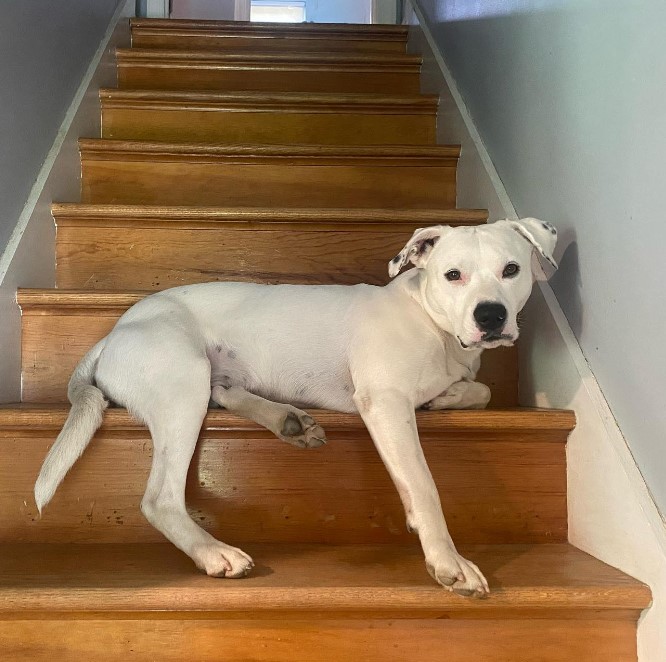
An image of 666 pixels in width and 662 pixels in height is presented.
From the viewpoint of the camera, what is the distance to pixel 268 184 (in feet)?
7.32

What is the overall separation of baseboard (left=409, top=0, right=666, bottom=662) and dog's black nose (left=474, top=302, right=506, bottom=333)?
7.9 inches

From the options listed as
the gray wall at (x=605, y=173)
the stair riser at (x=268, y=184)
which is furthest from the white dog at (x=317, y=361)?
the stair riser at (x=268, y=184)

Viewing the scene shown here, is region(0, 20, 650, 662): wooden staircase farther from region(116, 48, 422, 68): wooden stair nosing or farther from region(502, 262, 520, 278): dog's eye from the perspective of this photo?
region(116, 48, 422, 68): wooden stair nosing

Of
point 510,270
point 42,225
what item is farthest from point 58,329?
point 510,270

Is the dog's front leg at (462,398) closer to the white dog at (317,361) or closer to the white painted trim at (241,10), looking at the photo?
the white dog at (317,361)

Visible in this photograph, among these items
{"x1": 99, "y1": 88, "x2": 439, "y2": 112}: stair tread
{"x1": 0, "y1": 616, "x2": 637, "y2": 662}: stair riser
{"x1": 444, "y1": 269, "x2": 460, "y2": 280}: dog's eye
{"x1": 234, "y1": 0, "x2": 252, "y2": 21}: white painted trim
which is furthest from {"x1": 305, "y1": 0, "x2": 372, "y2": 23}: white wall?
{"x1": 0, "y1": 616, "x2": 637, "y2": 662}: stair riser

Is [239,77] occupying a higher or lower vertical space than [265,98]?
higher

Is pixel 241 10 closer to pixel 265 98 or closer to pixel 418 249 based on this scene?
pixel 265 98

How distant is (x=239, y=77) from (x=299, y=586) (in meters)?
2.25

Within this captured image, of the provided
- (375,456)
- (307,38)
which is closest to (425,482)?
(375,456)

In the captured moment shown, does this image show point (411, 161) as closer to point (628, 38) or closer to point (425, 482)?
point (628, 38)

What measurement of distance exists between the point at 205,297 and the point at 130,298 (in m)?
0.20

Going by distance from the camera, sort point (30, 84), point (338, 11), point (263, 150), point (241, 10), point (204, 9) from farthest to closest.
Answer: point (338, 11) → point (241, 10) → point (204, 9) → point (263, 150) → point (30, 84)

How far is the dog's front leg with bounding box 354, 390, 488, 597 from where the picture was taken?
1.04m
